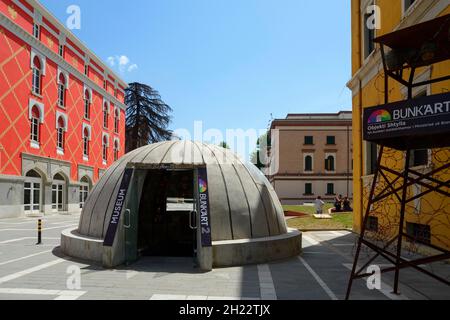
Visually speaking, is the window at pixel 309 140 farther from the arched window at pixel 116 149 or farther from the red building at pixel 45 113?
the red building at pixel 45 113

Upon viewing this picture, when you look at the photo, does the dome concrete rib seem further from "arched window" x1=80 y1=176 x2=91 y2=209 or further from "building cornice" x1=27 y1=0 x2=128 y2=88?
"arched window" x1=80 y1=176 x2=91 y2=209

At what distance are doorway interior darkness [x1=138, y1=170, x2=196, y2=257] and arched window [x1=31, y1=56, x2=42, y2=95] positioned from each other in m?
21.8

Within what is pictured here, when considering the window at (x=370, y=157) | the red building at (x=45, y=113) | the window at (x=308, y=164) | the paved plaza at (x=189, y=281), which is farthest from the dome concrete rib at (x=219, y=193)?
the window at (x=308, y=164)

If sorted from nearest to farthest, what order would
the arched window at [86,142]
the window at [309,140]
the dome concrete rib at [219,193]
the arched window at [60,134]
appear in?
1. the dome concrete rib at [219,193]
2. the arched window at [60,134]
3. the arched window at [86,142]
4. the window at [309,140]

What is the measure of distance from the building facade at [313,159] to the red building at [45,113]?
87.1 ft

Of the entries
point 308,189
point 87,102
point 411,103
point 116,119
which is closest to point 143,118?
point 116,119

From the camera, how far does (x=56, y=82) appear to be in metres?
36.4

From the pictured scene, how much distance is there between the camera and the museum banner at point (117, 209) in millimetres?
10898

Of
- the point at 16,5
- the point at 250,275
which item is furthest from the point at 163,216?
the point at 16,5

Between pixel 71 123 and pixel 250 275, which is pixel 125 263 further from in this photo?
pixel 71 123

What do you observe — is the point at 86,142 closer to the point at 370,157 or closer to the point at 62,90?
the point at 62,90

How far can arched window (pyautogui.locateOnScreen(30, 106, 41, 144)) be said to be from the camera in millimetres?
32900
